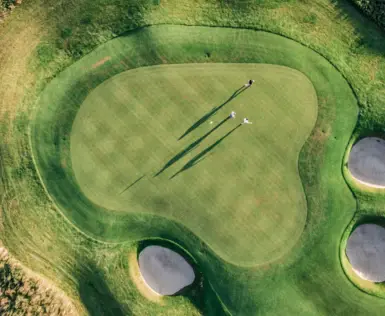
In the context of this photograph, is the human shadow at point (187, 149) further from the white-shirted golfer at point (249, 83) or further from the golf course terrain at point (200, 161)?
the white-shirted golfer at point (249, 83)

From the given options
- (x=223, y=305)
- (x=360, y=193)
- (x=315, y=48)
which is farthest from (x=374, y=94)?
(x=223, y=305)

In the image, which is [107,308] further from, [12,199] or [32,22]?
[32,22]

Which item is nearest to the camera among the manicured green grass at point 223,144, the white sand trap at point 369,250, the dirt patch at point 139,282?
the manicured green grass at point 223,144

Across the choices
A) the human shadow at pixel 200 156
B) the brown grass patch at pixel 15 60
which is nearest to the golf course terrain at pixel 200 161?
the human shadow at pixel 200 156

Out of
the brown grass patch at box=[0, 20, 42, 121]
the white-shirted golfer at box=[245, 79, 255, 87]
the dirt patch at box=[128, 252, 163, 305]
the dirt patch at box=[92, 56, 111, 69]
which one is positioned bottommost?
the dirt patch at box=[128, 252, 163, 305]

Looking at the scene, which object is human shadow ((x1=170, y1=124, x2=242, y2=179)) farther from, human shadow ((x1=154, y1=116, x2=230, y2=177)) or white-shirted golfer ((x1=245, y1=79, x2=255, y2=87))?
white-shirted golfer ((x1=245, y1=79, x2=255, y2=87))

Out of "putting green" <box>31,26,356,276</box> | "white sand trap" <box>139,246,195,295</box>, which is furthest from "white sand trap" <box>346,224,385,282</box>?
"white sand trap" <box>139,246,195,295</box>
